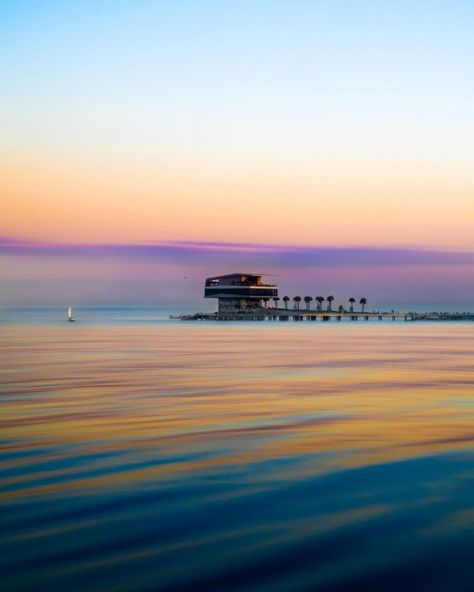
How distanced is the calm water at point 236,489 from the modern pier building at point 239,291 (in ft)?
466

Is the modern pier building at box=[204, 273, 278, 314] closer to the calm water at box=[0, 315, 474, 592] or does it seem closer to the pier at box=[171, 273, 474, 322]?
the pier at box=[171, 273, 474, 322]

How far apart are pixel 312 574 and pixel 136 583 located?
7.89ft

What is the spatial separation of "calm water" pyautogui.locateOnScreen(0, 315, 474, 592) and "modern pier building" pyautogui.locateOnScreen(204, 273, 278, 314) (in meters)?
142

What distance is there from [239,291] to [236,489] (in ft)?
524

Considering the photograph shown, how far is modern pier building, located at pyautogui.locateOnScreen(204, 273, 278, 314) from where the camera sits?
175m

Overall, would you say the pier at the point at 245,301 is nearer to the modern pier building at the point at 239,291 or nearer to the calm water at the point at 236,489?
the modern pier building at the point at 239,291

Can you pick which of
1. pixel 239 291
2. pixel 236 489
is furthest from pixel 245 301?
pixel 236 489

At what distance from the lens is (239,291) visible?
174875mm

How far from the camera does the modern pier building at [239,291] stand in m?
175

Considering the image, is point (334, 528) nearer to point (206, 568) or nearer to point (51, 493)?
point (206, 568)

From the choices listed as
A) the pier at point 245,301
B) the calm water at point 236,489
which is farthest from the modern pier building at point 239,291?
the calm water at point 236,489

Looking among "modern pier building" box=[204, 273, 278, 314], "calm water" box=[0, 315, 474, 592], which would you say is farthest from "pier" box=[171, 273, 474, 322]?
"calm water" box=[0, 315, 474, 592]

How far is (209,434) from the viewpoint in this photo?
21.5 metres

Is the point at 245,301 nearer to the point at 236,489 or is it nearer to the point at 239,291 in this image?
the point at 239,291
